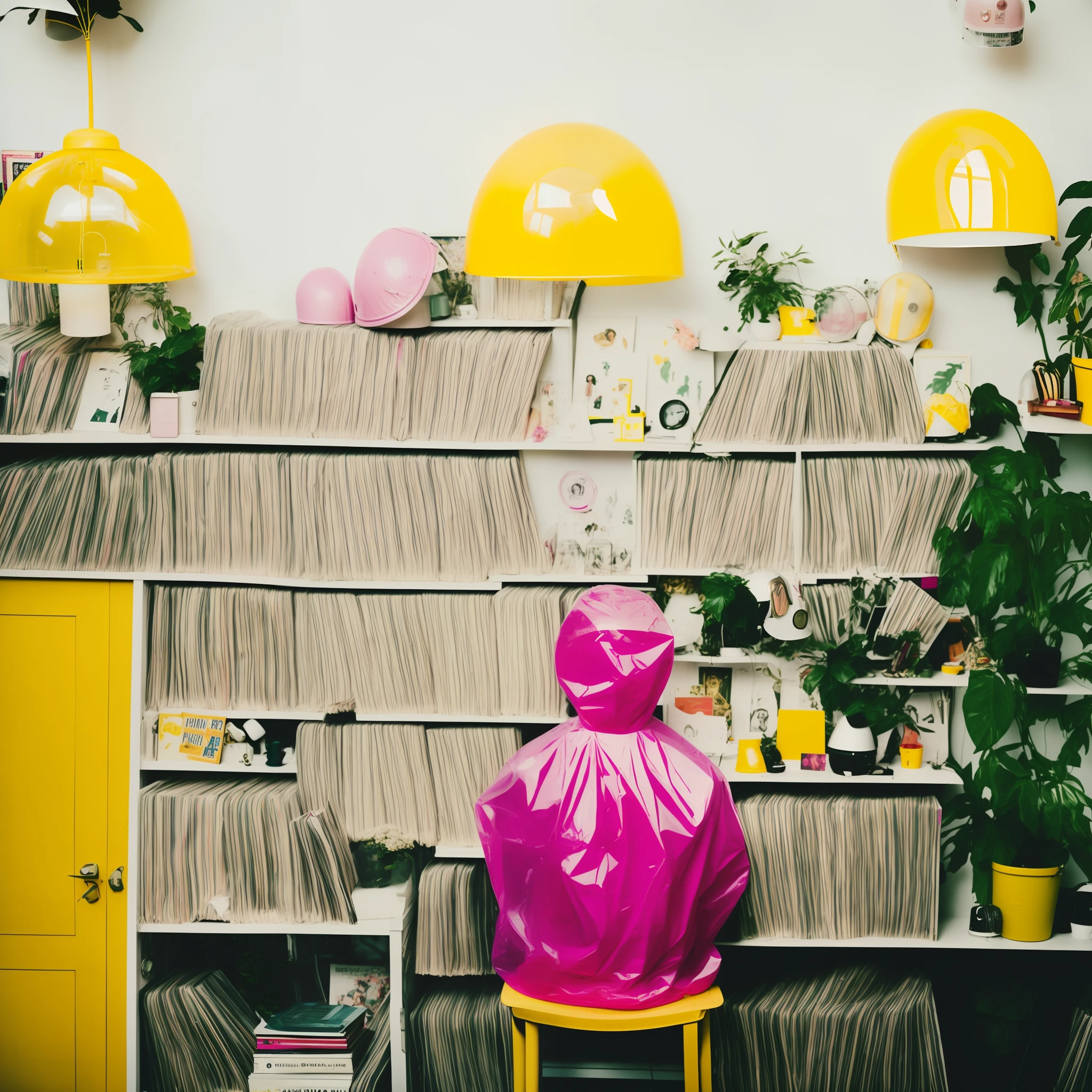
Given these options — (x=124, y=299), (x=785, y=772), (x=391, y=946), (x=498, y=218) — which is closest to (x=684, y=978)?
(x=785, y=772)

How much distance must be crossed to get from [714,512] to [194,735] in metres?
1.62

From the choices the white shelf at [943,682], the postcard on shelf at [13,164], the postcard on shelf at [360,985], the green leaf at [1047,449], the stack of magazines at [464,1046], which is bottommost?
the stack of magazines at [464,1046]

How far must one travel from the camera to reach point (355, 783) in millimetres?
3045

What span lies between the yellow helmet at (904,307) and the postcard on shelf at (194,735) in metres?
2.19

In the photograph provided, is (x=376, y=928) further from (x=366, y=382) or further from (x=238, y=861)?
(x=366, y=382)

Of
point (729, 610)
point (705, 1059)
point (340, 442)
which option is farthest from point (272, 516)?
point (705, 1059)

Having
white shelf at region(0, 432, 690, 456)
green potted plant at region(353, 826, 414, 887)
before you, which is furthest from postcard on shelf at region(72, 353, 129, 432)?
green potted plant at region(353, 826, 414, 887)

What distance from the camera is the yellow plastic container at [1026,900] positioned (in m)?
2.87

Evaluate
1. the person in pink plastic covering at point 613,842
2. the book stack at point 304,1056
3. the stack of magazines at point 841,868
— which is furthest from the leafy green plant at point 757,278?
the book stack at point 304,1056

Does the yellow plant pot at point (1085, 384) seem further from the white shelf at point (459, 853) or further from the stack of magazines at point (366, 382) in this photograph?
the white shelf at point (459, 853)

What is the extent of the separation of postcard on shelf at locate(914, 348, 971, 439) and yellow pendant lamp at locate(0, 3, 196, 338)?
201 cm

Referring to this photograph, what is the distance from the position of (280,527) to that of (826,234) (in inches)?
69.0

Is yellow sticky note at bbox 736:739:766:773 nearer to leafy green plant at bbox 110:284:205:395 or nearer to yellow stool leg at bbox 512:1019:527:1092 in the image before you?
yellow stool leg at bbox 512:1019:527:1092

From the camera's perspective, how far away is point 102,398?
3053 mm
